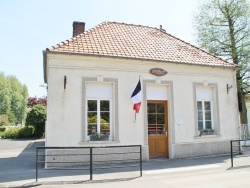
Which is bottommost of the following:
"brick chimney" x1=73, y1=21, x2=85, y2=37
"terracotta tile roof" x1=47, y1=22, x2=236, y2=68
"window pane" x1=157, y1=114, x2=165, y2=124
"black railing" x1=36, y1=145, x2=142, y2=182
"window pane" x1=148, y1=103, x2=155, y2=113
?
"black railing" x1=36, y1=145, x2=142, y2=182

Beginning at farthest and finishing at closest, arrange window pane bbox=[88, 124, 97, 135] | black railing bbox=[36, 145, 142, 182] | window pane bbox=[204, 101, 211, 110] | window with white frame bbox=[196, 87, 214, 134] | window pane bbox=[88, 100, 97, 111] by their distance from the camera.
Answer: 1. window pane bbox=[204, 101, 211, 110]
2. window with white frame bbox=[196, 87, 214, 134]
3. window pane bbox=[88, 100, 97, 111]
4. window pane bbox=[88, 124, 97, 135]
5. black railing bbox=[36, 145, 142, 182]

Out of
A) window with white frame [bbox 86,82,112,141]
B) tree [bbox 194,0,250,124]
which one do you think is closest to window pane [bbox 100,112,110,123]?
window with white frame [bbox 86,82,112,141]

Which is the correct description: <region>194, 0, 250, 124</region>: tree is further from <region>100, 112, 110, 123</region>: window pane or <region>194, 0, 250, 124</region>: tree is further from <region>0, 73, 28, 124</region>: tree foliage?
<region>0, 73, 28, 124</region>: tree foliage

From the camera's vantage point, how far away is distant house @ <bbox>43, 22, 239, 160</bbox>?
31.6ft

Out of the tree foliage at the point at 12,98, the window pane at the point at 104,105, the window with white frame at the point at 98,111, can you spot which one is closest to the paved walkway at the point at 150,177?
the window with white frame at the point at 98,111

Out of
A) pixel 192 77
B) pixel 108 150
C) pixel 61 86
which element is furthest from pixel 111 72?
pixel 192 77

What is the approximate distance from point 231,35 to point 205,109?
38.1ft

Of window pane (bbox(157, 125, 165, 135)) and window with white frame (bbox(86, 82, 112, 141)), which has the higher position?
window with white frame (bbox(86, 82, 112, 141))

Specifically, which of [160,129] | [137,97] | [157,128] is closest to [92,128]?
[137,97]

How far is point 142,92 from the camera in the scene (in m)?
10.9

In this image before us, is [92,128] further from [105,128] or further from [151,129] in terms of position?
[151,129]

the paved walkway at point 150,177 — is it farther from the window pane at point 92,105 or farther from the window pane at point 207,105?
the window pane at point 207,105

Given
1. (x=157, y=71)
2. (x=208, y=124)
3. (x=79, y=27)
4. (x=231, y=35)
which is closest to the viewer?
(x=157, y=71)

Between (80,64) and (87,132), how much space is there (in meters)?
2.65
